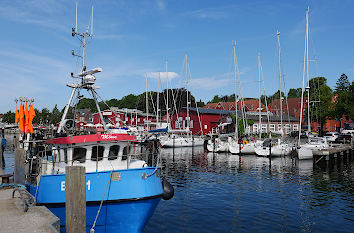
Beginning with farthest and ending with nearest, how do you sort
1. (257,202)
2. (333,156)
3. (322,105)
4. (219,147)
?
(322,105)
(219,147)
(333,156)
(257,202)

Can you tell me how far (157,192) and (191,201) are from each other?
19.8ft

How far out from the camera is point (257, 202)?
57.1 feet

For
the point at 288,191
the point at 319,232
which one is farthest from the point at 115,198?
the point at 288,191

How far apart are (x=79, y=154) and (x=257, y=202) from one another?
34.8ft

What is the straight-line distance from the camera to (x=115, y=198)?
1141 cm

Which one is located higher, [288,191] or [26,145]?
[26,145]

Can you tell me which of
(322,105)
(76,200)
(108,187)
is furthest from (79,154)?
(322,105)

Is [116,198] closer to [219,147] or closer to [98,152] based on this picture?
[98,152]

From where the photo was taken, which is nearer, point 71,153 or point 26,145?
point 71,153

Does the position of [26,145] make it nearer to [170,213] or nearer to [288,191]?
[170,213]

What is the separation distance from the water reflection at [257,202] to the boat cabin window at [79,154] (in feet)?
14.3

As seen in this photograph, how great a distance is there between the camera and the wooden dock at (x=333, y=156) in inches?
1274

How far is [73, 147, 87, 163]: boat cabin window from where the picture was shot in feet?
42.8

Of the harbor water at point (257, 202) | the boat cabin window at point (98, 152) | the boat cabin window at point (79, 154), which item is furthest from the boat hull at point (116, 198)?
the harbor water at point (257, 202)
